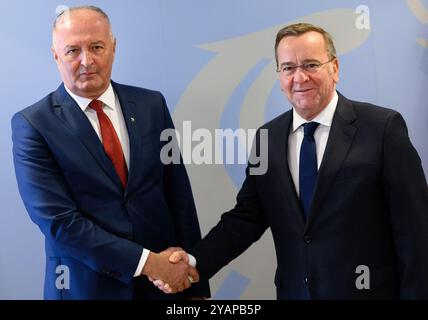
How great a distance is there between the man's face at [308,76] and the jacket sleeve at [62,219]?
3.24ft

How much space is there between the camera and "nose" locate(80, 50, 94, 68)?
260 cm

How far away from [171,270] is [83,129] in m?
0.78

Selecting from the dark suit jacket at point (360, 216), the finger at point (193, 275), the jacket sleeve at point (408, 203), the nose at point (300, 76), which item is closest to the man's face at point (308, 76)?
the nose at point (300, 76)

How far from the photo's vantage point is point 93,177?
2.56m

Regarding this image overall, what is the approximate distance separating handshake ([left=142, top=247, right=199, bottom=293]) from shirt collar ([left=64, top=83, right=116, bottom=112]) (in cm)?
74

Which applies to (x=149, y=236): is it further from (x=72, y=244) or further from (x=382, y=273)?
(x=382, y=273)

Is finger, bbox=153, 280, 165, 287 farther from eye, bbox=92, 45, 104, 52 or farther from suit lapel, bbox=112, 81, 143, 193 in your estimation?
eye, bbox=92, 45, 104, 52

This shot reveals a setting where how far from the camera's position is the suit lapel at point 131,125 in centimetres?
264

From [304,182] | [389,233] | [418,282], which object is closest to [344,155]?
[304,182]

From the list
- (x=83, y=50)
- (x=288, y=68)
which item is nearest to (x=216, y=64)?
(x=288, y=68)

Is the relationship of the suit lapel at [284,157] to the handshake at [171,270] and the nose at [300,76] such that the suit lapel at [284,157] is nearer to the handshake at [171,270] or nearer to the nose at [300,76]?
the nose at [300,76]

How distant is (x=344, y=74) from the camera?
10.8 ft

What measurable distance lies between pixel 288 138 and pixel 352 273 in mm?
670
